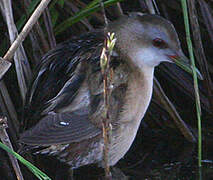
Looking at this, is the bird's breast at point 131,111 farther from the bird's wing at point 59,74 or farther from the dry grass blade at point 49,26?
the dry grass blade at point 49,26

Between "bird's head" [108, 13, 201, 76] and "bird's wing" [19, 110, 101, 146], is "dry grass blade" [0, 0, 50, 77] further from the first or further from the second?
"bird's head" [108, 13, 201, 76]

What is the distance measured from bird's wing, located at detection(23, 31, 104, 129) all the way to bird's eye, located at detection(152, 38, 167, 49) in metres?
0.32

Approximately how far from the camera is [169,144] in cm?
376

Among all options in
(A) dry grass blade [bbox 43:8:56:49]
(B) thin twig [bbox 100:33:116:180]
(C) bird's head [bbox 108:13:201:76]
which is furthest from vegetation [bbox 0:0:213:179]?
(B) thin twig [bbox 100:33:116:180]

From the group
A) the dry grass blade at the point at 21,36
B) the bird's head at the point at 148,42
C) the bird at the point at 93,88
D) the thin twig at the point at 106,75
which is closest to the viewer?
the thin twig at the point at 106,75

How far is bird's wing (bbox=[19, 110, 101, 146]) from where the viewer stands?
272cm

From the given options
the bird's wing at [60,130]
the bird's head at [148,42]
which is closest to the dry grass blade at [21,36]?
the bird's wing at [60,130]

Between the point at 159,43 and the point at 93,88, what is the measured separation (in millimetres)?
480

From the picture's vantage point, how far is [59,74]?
3.13 metres

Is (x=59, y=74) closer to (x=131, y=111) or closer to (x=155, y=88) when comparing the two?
(x=131, y=111)

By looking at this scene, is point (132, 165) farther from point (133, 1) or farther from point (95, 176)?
point (133, 1)

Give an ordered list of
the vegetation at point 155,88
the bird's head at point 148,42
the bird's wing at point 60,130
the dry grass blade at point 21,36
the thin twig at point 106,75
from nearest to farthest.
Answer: the thin twig at point 106,75
the dry grass blade at point 21,36
the bird's wing at point 60,130
the bird's head at point 148,42
the vegetation at point 155,88

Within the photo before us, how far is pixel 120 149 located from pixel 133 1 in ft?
4.37

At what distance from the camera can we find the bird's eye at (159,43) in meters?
3.08
